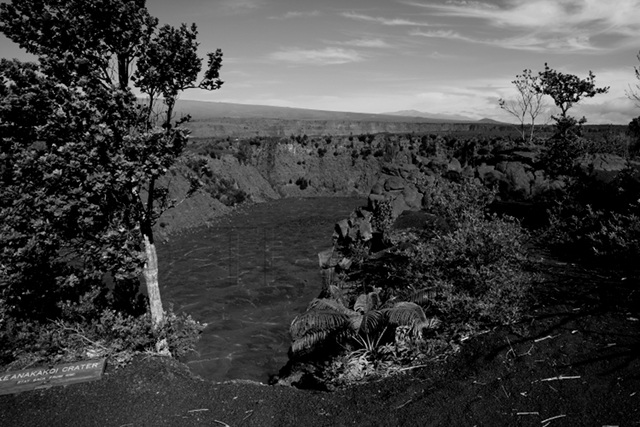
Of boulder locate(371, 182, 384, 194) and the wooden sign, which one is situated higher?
boulder locate(371, 182, 384, 194)

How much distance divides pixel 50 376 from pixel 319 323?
631 cm

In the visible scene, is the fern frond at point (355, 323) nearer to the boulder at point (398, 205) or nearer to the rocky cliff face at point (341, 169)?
the boulder at point (398, 205)

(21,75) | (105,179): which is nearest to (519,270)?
(105,179)

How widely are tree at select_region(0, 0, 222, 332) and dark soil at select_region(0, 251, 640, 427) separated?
2.61 m

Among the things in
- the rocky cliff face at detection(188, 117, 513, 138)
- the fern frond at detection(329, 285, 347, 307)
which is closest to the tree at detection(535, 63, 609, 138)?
the fern frond at detection(329, 285, 347, 307)

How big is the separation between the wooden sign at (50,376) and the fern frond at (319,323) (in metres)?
4.77

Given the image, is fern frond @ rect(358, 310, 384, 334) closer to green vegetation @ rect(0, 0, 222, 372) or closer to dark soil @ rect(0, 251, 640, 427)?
dark soil @ rect(0, 251, 640, 427)

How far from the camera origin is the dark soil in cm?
685

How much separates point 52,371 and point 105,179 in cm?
450

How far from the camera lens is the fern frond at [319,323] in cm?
1112

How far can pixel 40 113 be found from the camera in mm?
9008

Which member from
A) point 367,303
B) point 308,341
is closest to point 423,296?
point 367,303

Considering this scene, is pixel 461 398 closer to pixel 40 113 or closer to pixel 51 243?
pixel 51 243

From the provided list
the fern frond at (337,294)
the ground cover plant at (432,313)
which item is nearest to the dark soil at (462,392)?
the ground cover plant at (432,313)
